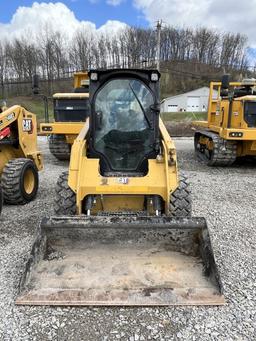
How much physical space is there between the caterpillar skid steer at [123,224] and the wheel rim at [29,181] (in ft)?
6.09

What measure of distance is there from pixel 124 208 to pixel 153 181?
1.81ft

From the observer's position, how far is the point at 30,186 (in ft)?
20.7

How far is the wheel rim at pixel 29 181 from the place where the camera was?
6162 millimetres

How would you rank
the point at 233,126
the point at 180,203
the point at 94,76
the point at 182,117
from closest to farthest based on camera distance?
1. the point at 180,203
2. the point at 94,76
3. the point at 233,126
4. the point at 182,117

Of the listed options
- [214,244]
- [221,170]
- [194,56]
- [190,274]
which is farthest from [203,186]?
[194,56]

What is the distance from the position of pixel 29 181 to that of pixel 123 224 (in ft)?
10.7

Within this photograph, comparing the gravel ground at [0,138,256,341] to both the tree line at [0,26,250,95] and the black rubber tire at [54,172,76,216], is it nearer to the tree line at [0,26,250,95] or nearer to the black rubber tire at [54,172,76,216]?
the black rubber tire at [54,172,76,216]

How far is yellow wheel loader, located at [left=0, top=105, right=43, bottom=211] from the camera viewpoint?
18.8 feet

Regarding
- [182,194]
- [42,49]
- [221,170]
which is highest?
[42,49]

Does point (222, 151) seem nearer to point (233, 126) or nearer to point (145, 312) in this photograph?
point (233, 126)

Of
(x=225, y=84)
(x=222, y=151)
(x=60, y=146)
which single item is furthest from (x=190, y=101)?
(x=222, y=151)

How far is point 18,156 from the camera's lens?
6684 millimetres

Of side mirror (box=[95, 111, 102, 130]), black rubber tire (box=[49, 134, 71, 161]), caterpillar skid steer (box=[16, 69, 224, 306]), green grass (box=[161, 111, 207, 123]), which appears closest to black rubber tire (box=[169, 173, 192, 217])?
caterpillar skid steer (box=[16, 69, 224, 306])

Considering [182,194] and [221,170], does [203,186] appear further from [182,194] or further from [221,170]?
[182,194]
